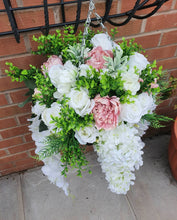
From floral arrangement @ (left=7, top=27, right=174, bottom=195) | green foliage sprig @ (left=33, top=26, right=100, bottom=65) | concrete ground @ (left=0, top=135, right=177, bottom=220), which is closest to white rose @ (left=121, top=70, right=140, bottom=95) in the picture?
floral arrangement @ (left=7, top=27, right=174, bottom=195)

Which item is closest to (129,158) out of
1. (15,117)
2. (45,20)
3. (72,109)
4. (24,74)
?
(72,109)

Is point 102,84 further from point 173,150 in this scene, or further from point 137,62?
point 173,150

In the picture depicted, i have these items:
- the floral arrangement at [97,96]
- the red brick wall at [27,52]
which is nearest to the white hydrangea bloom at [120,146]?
the floral arrangement at [97,96]

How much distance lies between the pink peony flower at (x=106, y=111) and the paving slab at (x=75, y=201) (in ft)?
3.30

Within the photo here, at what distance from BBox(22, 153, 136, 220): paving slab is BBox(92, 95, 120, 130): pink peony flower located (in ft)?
3.30

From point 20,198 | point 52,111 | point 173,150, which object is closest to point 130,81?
point 52,111

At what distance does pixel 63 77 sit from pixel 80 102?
0.36ft

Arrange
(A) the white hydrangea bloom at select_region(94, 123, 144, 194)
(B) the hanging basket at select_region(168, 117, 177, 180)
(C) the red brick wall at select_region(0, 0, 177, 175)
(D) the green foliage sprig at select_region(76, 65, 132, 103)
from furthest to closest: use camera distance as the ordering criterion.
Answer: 1. (B) the hanging basket at select_region(168, 117, 177, 180)
2. (C) the red brick wall at select_region(0, 0, 177, 175)
3. (A) the white hydrangea bloom at select_region(94, 123, 144, 194)
4. (D) the green foliage sprig at select_region(76, 65, 132, 103)

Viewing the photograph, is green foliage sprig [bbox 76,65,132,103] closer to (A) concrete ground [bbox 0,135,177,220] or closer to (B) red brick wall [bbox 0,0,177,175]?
(B) red brick wall [bbox 0,0,177,175]

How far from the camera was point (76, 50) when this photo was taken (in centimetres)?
76

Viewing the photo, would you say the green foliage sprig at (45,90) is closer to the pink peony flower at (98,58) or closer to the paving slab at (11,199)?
the pink peony flower at (98,58)

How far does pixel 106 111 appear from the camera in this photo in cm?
69

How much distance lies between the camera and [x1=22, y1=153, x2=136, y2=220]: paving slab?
1428 mm

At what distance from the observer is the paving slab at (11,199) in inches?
56.2
